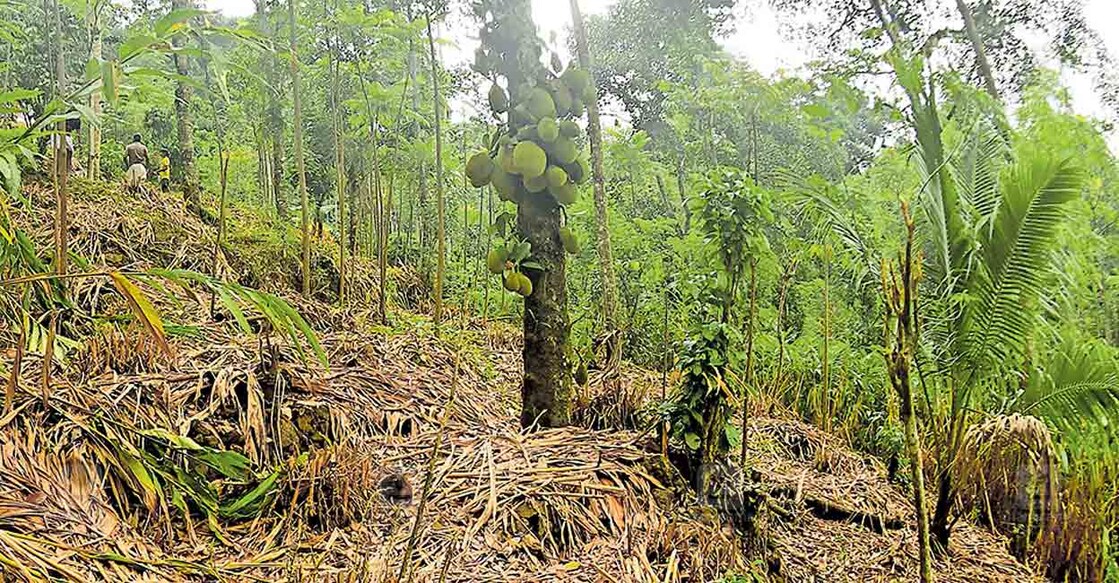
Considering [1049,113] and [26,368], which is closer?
[26,368]

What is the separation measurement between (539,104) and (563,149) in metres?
0.17

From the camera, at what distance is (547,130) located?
247 cm

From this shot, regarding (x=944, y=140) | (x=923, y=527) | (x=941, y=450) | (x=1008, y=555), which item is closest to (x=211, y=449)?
(x=923, y=527)

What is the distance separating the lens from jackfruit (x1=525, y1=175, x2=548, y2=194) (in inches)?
97.7

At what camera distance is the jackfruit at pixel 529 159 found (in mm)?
2443

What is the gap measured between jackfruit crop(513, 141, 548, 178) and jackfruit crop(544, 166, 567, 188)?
0.03m

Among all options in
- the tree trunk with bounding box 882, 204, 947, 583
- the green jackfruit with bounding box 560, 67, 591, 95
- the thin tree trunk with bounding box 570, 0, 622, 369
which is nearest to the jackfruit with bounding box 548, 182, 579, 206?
the green jackfruit with bounding box 560, 67, 591, 95

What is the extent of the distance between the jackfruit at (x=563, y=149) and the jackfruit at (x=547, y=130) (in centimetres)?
3

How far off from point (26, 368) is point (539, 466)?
66.6 inches

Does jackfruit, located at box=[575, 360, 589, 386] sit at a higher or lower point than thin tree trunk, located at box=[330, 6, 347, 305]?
lower

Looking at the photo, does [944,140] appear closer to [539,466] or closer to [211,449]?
[539,466]

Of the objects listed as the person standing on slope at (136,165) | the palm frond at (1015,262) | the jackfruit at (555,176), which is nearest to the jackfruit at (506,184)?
the jackfruit at (555,176)

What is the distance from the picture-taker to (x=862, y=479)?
3793 mm

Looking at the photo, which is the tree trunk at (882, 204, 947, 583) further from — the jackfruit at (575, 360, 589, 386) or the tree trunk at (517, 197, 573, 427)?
the jackfruit at (575, 360, 589, 386)
